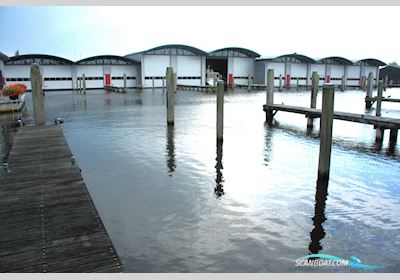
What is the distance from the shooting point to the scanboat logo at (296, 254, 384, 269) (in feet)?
18.6

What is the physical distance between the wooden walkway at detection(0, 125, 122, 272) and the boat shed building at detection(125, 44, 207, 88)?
4466 centimetres

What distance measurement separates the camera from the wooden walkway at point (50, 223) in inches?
188

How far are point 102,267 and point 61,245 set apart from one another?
923 millimetres

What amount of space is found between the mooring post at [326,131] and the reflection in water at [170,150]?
4.28m

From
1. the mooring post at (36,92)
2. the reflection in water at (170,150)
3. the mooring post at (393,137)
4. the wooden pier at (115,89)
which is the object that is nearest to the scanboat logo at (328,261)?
the reflection in water at (170,150)

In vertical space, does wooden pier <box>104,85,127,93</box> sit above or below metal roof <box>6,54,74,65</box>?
below

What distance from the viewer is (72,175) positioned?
27.7ft

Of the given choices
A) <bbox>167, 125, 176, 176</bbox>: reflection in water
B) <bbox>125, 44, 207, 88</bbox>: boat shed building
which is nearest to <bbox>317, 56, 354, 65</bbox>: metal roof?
<bbox>125, 44, 207, 88</bbox>: boat shed building

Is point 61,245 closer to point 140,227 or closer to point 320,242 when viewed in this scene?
point 140,227

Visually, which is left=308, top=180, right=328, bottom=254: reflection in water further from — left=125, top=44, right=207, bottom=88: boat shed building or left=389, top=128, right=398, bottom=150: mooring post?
left=125, top=44, right=207, bottom=88: boat shed building

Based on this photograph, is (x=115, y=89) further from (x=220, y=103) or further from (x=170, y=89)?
(x=220, y=103)

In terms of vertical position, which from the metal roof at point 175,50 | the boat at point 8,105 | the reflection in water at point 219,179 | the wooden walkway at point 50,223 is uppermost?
the metal roof at point 175,50

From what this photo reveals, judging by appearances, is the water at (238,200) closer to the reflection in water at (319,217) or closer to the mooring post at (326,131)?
the reflection in water at (319,217)

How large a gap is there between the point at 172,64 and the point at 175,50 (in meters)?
2.19
